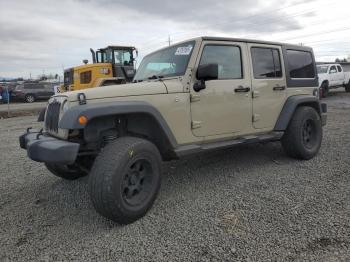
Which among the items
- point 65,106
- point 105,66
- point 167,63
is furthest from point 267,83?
point 105,66

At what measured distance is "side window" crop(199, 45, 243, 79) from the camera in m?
4.66

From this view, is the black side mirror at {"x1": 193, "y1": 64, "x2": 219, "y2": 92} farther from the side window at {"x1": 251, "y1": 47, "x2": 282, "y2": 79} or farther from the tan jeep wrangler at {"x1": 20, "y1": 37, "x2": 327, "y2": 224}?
the side window at {"x1": 251, "y1": 47, "x2": 282, "y2": 79}

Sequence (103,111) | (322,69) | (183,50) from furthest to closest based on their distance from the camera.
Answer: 1. (322,69)
2. (183,50)
3. (103,111)

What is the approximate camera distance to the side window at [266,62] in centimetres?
528

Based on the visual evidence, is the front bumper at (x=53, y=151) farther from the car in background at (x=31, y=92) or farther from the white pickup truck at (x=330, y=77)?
the car in background at (x=31, y=92)

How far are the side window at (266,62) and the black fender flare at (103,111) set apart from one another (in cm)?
205

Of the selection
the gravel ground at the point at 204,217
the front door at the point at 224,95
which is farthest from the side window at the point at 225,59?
the gravel ground at the point at 204,217

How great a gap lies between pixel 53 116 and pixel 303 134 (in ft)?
12.8

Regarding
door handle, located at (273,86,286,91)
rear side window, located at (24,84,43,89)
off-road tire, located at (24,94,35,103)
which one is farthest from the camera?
rear side window, located at (24,84,43,89)

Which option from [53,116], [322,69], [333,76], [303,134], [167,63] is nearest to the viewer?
[53,116]

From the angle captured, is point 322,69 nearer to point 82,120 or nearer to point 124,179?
point 124,179

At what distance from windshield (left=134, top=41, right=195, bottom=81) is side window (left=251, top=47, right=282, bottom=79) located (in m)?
1.18

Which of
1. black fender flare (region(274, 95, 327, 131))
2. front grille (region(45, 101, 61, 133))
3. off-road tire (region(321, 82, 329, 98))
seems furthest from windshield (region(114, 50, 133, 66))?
off-road tire (region(321, 82, 329, 98))

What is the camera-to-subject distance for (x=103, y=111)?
11.6ft
